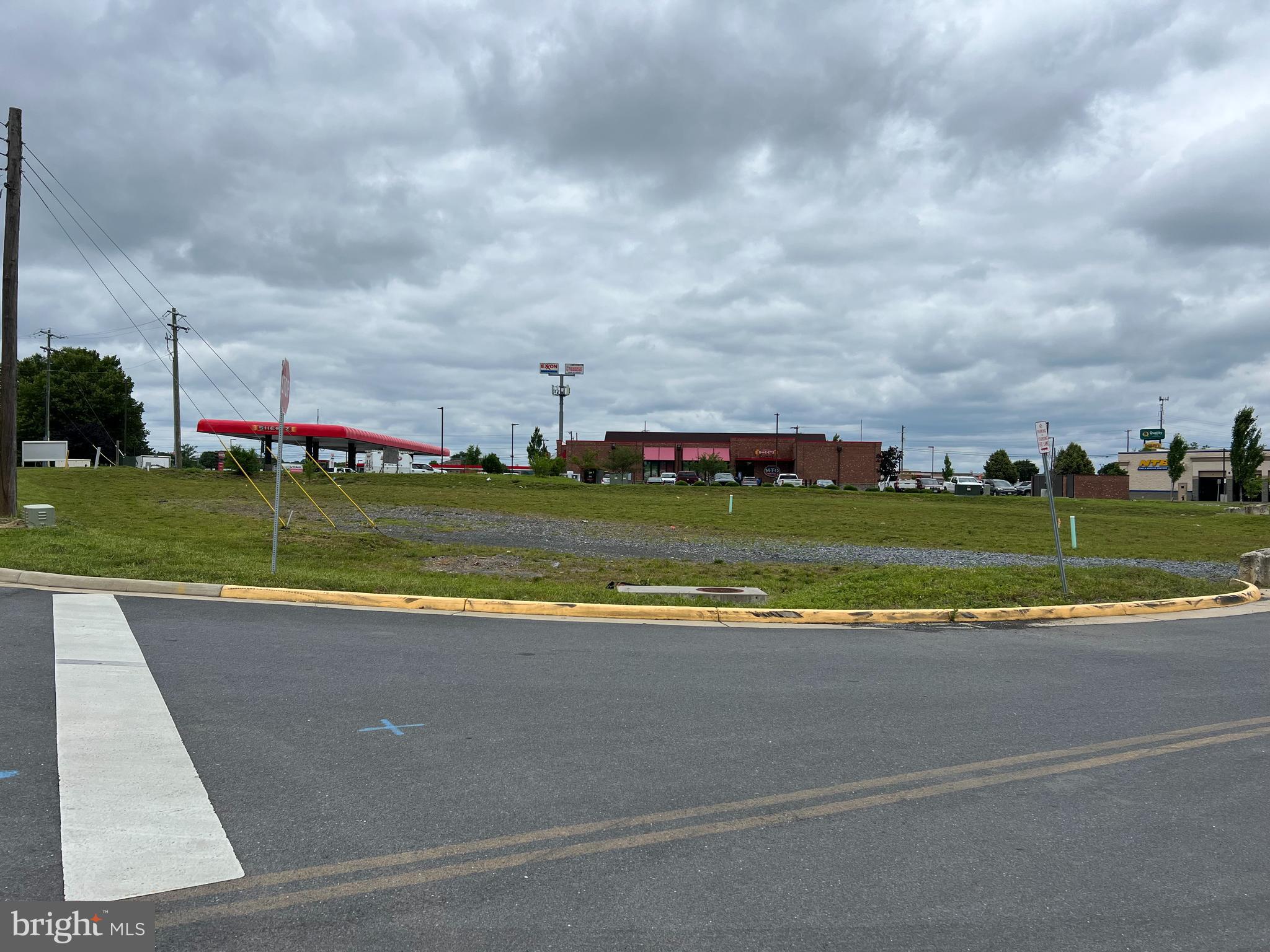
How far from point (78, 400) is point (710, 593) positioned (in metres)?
87.0

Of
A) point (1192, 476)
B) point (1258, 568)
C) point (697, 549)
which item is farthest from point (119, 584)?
point (1192, 476)

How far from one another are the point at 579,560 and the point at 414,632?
26.9 ft

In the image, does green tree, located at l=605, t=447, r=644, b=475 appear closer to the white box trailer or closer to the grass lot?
the white box trailer

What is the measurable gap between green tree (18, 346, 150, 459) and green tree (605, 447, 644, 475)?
44.4 m

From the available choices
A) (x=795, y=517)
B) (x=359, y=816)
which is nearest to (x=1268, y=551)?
(x=359, y=816)

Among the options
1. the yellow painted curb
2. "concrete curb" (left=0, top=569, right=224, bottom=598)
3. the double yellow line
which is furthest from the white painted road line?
"concrete curb" (left=0, top=569, right=224, bottom=598)

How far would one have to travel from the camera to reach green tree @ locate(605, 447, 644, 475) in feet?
285

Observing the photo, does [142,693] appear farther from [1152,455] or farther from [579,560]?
[1152,455]

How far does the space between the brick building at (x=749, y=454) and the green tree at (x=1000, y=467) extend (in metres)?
35.4

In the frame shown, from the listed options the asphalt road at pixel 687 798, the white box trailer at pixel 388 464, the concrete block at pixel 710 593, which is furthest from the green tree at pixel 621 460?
the asphalt road at pixel 687 798

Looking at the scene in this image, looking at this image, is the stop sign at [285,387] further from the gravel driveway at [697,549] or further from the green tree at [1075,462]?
the green tree at [1075,462]

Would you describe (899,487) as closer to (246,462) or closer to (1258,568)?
(246,462)

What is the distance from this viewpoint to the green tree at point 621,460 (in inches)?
3415

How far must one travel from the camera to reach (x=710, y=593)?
12.2 metres
